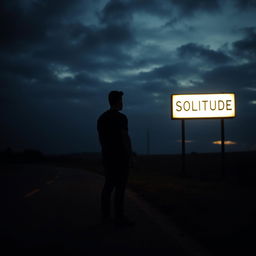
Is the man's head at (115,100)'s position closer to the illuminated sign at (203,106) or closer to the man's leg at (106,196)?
the man's leg at (106,196)

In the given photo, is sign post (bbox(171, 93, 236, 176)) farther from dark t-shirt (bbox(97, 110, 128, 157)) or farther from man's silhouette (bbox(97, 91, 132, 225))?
dark t-shirt (bbox(97, 110, 128, 157))

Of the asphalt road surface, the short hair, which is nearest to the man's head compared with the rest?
the short hair

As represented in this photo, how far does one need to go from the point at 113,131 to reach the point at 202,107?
13998 mm

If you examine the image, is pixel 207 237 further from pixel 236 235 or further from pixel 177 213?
pixel 177 213

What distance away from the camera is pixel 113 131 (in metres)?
5.66

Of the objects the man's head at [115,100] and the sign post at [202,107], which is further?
the sign post at [202,107]

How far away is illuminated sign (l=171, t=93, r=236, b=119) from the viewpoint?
18484 millimetres

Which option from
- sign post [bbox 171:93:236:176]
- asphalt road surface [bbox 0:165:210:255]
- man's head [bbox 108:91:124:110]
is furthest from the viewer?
sign post [bbox 171:93:236:176]

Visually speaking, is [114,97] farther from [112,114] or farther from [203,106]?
[203,106]

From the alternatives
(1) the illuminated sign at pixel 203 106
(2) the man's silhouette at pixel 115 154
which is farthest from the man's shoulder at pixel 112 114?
(1) the illuminated sign at pixel 203 106

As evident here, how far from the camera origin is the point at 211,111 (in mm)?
18562

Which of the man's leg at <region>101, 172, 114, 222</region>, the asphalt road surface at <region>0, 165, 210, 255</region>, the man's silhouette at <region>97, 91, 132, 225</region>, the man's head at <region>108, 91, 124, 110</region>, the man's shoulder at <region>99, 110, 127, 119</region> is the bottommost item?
the asphalt road surface at <region>0, 165, 210, 255</region>

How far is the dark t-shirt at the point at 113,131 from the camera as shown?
18.4ft

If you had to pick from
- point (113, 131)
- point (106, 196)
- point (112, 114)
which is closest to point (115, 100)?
point (112, 114)
